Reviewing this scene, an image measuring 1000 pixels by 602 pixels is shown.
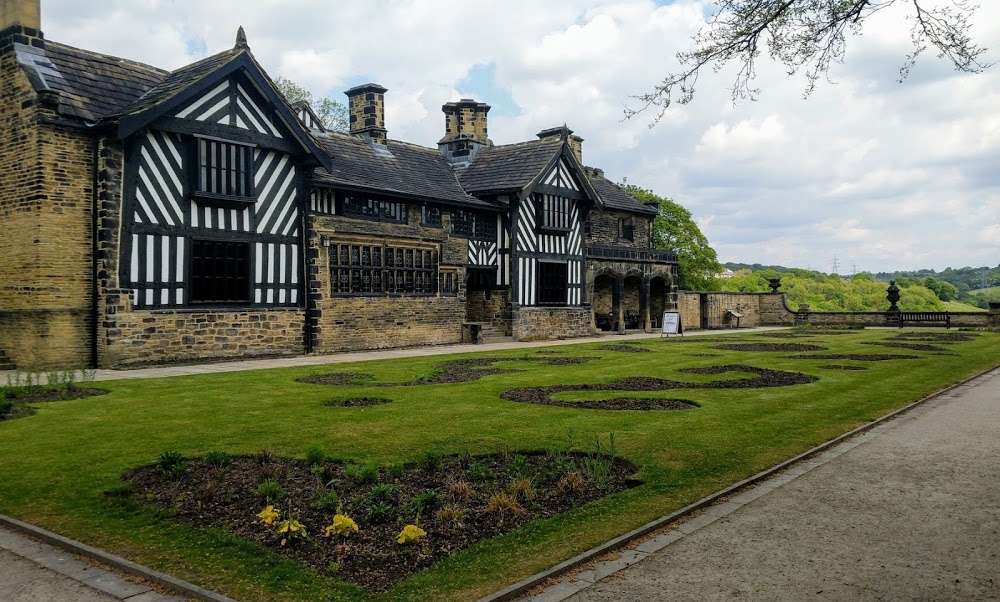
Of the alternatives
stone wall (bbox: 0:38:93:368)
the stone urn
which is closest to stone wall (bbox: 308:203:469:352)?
stone wall (bbox: 0:38:93:368)

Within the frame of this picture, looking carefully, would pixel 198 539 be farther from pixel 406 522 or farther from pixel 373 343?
pixel 373 343

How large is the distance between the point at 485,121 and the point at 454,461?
83.1 feet

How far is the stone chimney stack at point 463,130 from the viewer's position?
2995cm

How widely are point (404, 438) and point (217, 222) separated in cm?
1179

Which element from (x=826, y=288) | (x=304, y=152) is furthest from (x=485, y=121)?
(x=826, y=288)

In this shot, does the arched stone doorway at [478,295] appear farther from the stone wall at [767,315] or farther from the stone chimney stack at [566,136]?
the stone wall at [767,315]

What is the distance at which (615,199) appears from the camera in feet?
119

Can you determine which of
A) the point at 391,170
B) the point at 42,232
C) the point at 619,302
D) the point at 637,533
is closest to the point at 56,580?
the point at 637,533

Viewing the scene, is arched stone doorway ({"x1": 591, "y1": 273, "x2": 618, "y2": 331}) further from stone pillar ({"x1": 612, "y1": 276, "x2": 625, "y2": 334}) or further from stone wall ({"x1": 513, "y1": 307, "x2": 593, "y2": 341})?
stone wall ({"x1": 513, "y1": 307, "x2": 593, "y2": 341})

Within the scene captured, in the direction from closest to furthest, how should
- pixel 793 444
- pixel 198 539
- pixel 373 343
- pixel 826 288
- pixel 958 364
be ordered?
pixel 198 539
pixel 793 444
pixel 958 364
pixel 373 343
pixel 826 288

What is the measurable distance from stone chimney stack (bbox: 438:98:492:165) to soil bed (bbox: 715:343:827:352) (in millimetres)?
13019

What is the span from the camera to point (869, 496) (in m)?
6.32

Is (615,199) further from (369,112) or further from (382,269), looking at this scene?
(382,269)

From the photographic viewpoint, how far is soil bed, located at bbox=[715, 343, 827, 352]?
856 inches
